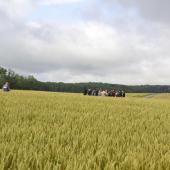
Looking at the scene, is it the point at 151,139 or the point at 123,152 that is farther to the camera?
the point at 151,139

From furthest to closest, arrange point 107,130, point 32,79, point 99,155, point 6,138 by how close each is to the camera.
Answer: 1. point 32,79
2. point 107,130
3. point 6,138
4. point 99,155

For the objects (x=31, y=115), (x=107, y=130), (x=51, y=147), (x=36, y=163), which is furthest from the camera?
(x=31, y=115)

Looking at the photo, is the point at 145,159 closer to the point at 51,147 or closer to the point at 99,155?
the point at 99,155

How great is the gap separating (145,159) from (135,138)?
94.7 inches

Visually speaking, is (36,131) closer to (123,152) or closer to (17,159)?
(123,152)

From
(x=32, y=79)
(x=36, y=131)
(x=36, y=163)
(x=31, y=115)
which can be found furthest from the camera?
(x=32, y=79)

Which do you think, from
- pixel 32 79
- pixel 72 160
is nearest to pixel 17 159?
pixel 72 160

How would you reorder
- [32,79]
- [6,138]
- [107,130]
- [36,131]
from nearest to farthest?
[6,138], [36,131], [107,130], [32,79]

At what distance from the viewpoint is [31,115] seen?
1259 centimetres

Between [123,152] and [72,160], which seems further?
[123,152]

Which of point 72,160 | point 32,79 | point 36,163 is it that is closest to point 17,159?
point 36,163

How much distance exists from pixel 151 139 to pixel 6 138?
9.42 ft

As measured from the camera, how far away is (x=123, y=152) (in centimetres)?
Answer: 671

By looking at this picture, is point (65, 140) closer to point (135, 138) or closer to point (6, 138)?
point (6, 138)
